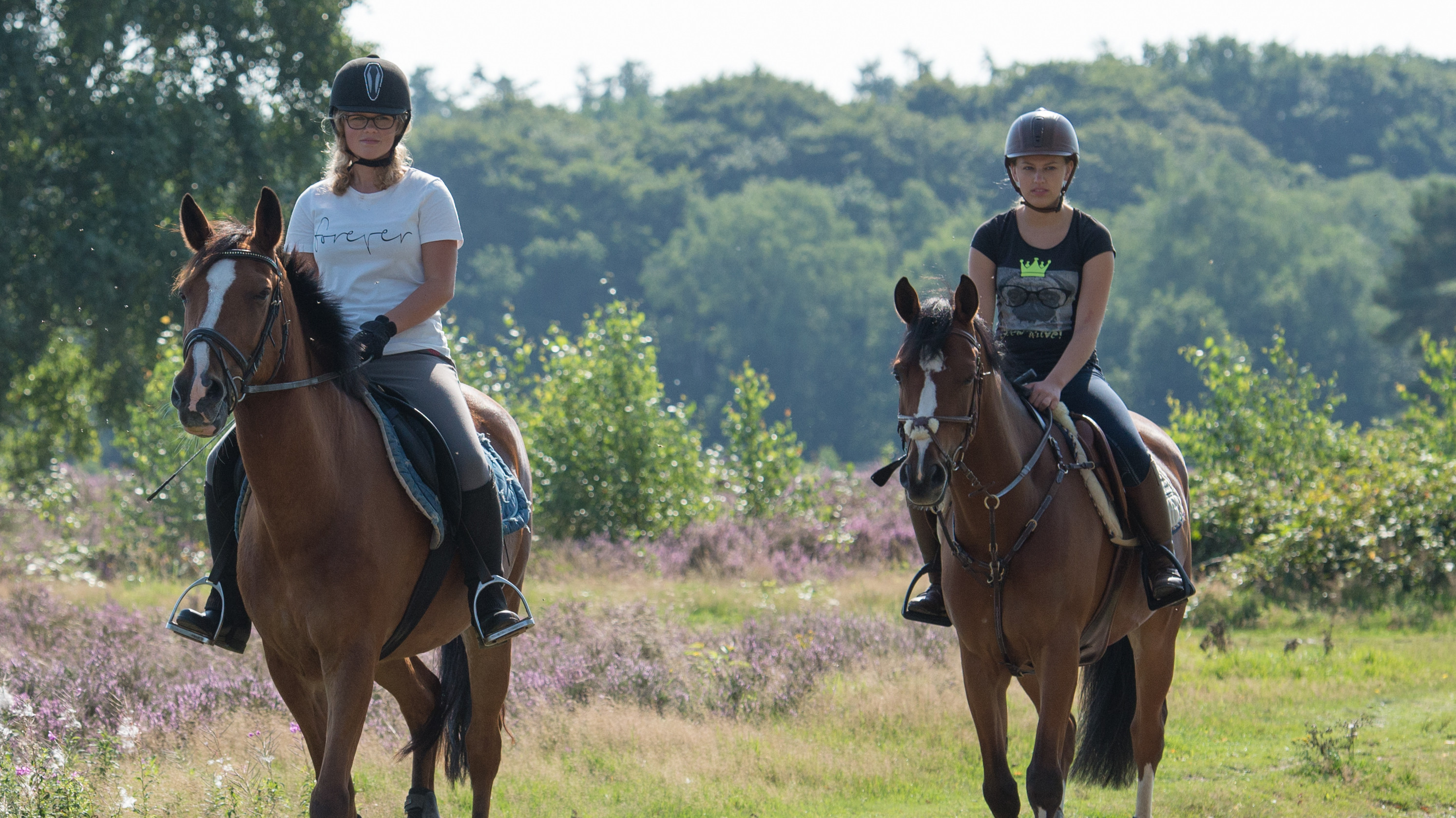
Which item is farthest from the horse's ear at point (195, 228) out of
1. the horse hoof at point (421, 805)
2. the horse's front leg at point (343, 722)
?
the horse hoof at point (421, 805)

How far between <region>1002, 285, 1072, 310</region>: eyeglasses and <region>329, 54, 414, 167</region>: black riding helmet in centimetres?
275

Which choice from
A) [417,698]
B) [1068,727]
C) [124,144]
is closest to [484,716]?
[417,698]

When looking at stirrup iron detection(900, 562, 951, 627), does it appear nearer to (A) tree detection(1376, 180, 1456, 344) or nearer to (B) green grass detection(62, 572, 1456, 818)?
(B) green grass detection(62, 572, 1456, 818)

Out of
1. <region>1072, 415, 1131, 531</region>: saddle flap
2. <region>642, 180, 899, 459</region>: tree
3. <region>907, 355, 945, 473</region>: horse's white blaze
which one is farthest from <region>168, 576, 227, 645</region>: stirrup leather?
<region>642, 180, 899, 459</region>: tree

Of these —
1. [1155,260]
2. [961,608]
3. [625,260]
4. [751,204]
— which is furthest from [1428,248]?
[961,608]

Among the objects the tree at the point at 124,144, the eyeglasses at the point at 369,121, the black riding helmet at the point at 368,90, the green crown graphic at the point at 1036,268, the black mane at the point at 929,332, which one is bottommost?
the black mane at the point at 929,332

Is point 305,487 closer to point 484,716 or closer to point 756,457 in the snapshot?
point 484,716

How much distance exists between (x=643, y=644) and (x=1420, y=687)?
6.14m

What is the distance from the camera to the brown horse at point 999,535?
4.62 m

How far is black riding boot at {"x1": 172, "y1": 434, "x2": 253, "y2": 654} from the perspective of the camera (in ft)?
16.4

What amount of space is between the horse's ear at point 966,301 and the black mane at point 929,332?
0.04 metres

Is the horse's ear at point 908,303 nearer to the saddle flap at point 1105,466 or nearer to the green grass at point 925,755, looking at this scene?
the saddle flap at point 1105,466

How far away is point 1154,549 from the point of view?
572 centimetres

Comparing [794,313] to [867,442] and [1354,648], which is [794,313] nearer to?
[867,442]
